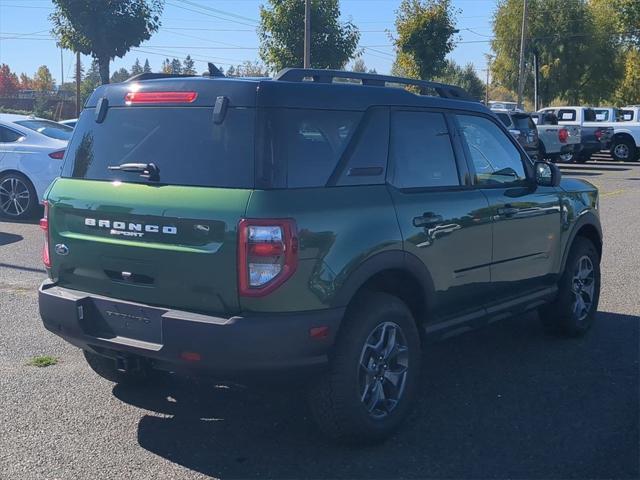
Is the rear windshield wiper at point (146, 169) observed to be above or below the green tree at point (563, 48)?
below

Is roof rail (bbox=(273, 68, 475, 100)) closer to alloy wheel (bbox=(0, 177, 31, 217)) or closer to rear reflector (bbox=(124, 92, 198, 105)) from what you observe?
rear reflector (bbox=(124, 92, 198, 105))

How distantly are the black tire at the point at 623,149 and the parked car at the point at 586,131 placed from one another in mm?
364

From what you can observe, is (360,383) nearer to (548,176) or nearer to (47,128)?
(548,176)

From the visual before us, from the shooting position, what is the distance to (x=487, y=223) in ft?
17.1

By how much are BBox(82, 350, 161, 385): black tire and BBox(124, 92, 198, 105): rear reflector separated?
1584mm

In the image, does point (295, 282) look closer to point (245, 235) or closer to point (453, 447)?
point (245, 235)

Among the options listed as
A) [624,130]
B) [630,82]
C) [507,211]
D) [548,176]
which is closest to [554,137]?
[624,130]

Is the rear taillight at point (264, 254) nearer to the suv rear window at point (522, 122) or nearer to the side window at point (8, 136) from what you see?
A: the side window at point (8, 136)

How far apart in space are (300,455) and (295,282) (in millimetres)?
992

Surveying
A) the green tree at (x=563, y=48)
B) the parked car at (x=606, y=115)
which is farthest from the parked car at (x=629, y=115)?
the green tree at (x=563, y=48)

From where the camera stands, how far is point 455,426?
182 inches

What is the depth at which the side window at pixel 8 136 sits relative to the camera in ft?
39.4

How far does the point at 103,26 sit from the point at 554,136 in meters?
14.4

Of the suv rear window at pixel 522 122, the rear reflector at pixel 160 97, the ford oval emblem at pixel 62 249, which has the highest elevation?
the suv rear window at pixel 522 122
